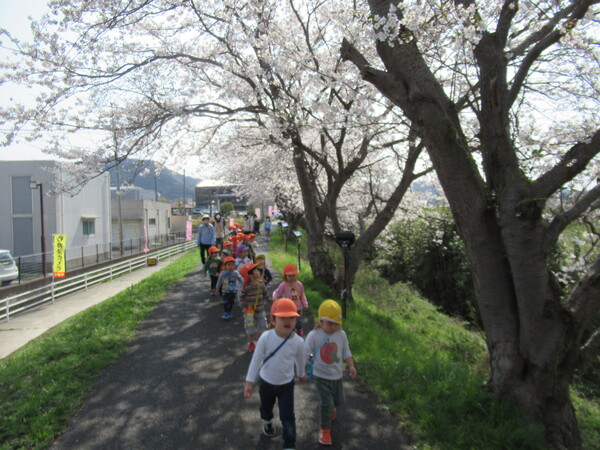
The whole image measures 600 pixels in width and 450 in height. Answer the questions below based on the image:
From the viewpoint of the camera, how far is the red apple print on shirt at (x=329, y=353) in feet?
13.4

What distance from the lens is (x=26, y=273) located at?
15.3 metres

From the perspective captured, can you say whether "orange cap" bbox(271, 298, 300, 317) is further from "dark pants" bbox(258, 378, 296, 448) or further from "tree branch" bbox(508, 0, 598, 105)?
"tree branch" bbox(508, 0, 598, 105)

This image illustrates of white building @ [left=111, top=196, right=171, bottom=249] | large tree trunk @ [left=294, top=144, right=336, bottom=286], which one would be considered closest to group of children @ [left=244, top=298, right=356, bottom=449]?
large tree trunk @ [left=294, top=144, right=336, bottom=286]

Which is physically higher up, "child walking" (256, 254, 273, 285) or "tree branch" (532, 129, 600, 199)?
"tree branch" (532, 129, 600, 199)

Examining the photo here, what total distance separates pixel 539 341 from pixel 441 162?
80.2 inches

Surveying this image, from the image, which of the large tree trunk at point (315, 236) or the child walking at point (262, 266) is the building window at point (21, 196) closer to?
the large tree trunk at point (315, 236)

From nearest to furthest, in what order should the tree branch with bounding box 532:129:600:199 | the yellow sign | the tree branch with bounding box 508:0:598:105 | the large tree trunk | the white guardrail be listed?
the tree branch with bounding box 532:129:600:199
the tree branch with bounding box 508:0:598:105
the large tree trunk
the white guardrail
the yellow sign

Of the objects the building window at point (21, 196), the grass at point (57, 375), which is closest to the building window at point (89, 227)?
the building window at point (21, 196)

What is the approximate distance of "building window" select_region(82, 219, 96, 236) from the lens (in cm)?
2516

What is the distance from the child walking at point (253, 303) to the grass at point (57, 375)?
1.91m

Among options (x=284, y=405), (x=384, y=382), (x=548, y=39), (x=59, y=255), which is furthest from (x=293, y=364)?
(x=59, y=255)

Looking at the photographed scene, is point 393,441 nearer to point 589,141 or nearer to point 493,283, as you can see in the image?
point 493,283

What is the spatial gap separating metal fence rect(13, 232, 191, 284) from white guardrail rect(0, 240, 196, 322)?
761 mm

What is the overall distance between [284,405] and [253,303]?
103 inches
